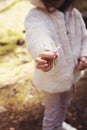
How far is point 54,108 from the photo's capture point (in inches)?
86.1

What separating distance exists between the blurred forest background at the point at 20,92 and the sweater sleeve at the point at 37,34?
1043mm

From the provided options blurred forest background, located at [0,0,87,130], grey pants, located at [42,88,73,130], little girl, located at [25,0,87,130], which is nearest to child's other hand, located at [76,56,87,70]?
little girl, located at [25,0,87,130]

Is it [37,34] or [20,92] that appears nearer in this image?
[37,34]

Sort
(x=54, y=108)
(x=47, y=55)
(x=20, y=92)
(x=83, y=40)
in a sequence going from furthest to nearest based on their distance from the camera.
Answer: (x=20, y=92)
(x=54, y=108)
(x=83, y=40)
(x=47, y=55)

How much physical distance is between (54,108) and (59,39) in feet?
1.53

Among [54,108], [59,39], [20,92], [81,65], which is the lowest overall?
[20,92]

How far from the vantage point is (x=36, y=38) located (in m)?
1.82

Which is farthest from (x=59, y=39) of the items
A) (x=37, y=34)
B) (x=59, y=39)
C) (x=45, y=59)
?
(x=45, y=59)

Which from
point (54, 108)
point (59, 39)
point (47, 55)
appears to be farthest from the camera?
point (54, 108)

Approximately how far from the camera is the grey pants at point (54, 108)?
2.15m

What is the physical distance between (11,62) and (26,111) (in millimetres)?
729

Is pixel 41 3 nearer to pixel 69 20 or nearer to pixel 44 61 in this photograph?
pixel 69 20

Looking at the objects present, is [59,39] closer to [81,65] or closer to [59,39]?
[59,39]

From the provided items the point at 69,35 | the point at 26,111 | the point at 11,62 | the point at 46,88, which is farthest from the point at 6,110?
the point at 69,35
